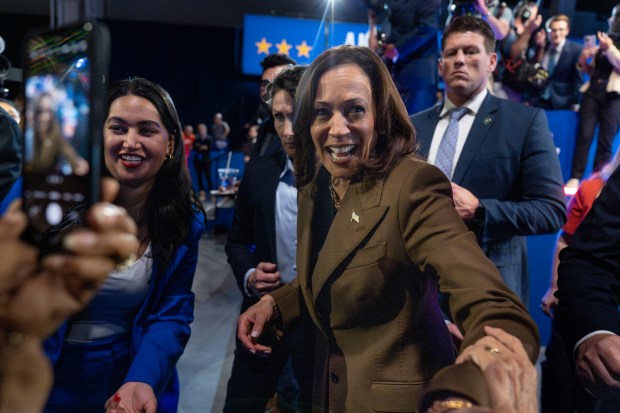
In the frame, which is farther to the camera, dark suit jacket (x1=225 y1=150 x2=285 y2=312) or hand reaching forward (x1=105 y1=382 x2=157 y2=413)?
dark suit jacket (x1=225 y1=150 x2=285 y2=312)

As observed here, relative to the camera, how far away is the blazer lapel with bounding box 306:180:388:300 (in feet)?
1.82

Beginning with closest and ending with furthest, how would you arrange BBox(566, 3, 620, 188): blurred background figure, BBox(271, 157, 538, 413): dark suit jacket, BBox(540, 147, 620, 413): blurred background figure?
BBox(271, 157, 538, 413): dark suit jacket → BBox(540, 147, 620, 413): blurred background figure → BBox(566, 3, 620, 188): blurred background figure

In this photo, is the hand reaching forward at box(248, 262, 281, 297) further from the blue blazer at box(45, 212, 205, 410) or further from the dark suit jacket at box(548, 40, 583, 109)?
the dark suit jacket at box(548, 40, 583, 109)

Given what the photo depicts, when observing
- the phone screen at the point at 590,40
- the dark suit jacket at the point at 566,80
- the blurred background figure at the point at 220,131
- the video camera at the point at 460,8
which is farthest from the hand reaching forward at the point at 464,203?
the dark suit jacket at the point at 566,80

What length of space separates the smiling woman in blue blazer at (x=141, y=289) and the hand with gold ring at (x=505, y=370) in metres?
0.37

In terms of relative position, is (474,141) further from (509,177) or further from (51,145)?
(51,145)

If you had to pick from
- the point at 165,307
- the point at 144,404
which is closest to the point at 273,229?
the point at 165,307

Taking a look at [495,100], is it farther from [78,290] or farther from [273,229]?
[78,290]

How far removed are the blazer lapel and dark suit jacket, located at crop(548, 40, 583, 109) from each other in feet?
9.03

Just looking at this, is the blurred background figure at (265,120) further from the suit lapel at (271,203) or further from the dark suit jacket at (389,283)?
the dark suit jacket at (389,283)

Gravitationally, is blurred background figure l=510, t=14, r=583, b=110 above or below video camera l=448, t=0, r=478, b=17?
below

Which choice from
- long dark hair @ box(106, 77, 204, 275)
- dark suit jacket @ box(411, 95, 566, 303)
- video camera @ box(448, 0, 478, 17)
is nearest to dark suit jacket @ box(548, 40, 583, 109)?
video camera @ box(448, 0, 478, 17)

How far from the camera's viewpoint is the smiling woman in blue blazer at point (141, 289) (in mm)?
544

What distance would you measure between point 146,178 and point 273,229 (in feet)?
0.77
